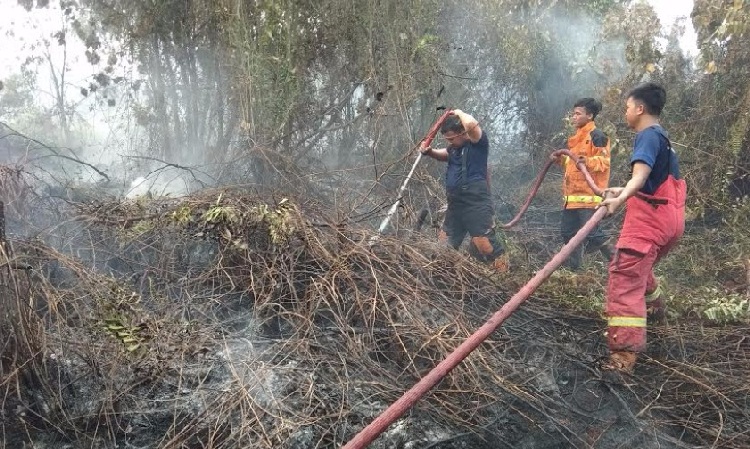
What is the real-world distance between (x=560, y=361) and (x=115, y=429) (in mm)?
2473

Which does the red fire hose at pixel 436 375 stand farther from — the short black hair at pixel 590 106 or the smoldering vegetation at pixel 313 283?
the short black hair at pixel 590 106

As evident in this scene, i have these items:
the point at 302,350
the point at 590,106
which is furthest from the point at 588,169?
the point at 302,350

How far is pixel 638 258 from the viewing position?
3.39m

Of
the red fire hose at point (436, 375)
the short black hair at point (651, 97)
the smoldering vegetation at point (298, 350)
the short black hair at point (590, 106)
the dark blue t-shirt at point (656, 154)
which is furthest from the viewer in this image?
the short black hair at point (590, 106)

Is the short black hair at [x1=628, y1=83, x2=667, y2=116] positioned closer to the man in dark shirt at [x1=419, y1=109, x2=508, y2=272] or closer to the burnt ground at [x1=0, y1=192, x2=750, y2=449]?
the burnt ground at [x1=0, y1=192, x2=750, y2=449]

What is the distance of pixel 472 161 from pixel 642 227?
1761 mm

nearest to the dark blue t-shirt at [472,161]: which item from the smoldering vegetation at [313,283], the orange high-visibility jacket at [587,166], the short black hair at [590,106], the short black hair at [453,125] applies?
the short black hair at [453,125]

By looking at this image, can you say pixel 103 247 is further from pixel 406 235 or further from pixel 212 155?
pixel 212 155

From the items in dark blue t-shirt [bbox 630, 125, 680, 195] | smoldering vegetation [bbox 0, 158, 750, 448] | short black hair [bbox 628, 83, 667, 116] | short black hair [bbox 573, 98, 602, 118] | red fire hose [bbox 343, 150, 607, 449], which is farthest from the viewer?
short black hair [bbox 573, 98, 602, 118]

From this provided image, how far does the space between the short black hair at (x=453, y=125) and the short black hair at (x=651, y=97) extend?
5.32ft

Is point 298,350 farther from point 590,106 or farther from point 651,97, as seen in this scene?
point 590,106

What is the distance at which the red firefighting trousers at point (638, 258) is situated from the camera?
3361mm

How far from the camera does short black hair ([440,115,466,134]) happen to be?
4922mm

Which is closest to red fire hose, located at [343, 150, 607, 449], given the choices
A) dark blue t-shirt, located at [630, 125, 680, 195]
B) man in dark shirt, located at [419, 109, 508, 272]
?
dark blue t-shirt, located at [630, 125, 680, 195]
